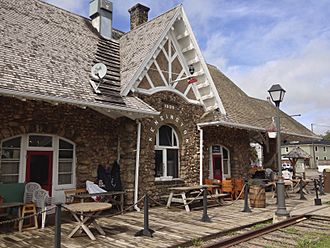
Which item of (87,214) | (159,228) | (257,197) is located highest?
(87,214)

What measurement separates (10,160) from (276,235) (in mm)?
7162

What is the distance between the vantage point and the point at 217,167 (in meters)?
14.8

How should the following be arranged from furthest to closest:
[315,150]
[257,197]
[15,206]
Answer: [315,150]
[257,197]
[15,206]

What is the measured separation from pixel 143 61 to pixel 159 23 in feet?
9.31

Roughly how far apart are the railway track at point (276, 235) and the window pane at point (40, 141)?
5325mm

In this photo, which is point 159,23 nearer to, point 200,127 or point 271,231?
point 200,127

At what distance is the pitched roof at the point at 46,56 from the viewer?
822 cm

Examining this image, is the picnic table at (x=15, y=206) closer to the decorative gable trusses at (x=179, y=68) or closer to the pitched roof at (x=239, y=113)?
the decorative gable trusses at (x=179, y=68)

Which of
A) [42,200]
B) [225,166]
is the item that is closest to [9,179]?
[42,200]

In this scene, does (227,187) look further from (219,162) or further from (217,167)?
(219,162)

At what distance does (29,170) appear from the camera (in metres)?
8.89

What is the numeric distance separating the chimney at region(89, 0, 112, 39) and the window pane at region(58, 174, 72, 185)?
744 cm

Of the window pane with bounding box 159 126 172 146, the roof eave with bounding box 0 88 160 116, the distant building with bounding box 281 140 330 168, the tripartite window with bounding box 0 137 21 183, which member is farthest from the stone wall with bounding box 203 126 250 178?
the distant building with bounding box 281 140 330 168

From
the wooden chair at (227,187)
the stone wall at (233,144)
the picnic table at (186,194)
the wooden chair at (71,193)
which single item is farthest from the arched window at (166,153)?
the wooden chair at (71,193)
